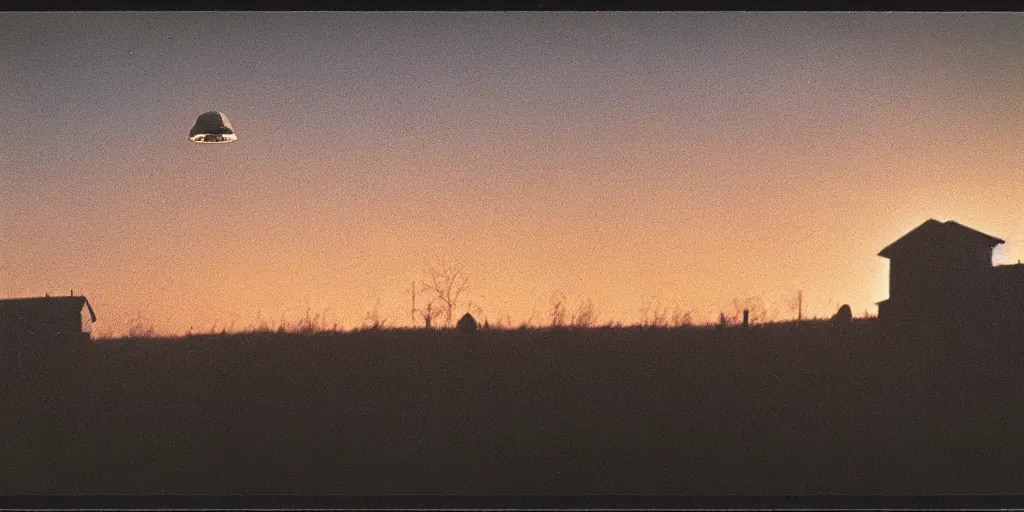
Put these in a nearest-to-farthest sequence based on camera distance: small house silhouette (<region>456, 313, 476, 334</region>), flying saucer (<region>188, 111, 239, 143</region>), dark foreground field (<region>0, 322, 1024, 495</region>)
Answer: flying saucer (<region>188, 111, 239, 143</region>), dark foreground field (<region>0, 322, 1024, 495</region>), small house silhouette (<region>456, 313, 476, 334</region>)

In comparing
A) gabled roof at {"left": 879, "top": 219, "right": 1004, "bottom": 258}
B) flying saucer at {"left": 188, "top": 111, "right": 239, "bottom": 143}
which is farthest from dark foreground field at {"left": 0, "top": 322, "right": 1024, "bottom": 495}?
flying saucer at {"left": 188, "top": 111, "right": 239, "bottom": 143}

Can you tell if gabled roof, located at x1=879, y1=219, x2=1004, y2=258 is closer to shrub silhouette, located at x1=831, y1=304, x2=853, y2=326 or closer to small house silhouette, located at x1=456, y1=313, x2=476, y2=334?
shrub silhouette, located at x1=831, y1=304, x2=853, y2=326

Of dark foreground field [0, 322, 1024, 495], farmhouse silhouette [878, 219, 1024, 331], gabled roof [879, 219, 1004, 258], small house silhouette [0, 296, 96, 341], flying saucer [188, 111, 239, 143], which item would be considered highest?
flying saucer [188, 111, 239, 143]

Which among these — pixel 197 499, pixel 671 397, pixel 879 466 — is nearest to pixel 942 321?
pixel 879 466

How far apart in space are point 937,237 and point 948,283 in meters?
0.51

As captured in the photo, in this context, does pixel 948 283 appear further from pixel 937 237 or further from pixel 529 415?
pixel 529 415

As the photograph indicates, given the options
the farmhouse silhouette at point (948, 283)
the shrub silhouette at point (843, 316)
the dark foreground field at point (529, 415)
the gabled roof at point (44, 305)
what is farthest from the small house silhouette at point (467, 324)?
the farmhouse silhouette at point (948, 283)

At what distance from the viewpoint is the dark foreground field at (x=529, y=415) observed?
537cm

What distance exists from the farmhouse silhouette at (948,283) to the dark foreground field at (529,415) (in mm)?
218

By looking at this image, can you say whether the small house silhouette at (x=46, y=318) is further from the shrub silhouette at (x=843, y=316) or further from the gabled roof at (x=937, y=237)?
the gabled roof at (x=937, y=237)

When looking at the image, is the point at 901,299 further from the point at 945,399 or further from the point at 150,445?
the point at 150,445

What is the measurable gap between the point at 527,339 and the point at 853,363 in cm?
265

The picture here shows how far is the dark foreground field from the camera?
5371 mm

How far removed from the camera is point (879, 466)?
17.6ft
